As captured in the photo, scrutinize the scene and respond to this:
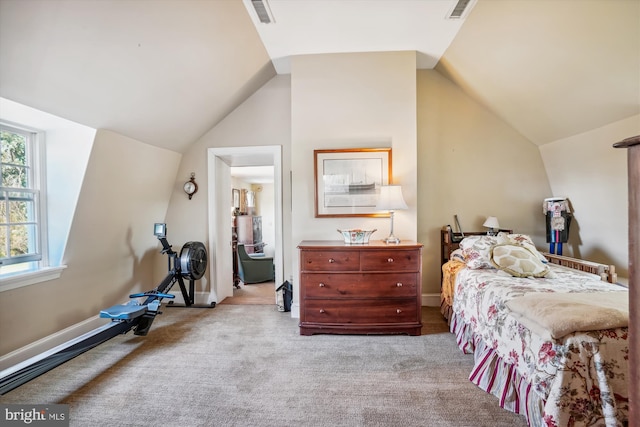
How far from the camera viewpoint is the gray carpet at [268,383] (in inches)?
67.1

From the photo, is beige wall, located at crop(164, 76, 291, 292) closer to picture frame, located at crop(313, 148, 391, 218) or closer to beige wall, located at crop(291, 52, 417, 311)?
beige wall, located at crop(291, 52, 417, 311)

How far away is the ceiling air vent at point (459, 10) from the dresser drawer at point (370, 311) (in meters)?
2.65

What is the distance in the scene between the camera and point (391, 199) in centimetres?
286

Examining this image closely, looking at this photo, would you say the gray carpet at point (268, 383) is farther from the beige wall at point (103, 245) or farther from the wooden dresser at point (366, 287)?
the beige wall at point (103, 245)

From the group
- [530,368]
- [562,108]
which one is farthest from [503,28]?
[530,368]

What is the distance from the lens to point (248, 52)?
9.51ft

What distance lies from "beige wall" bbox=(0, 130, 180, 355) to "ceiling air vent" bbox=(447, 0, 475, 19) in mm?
3323

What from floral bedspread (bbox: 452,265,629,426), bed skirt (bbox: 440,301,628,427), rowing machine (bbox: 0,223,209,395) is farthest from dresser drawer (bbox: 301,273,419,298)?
rowing machine (bbox: 0,223,209,395)

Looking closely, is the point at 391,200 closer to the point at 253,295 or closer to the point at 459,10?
the point at 459,10

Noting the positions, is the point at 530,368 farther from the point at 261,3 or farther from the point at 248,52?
the point at 248,52

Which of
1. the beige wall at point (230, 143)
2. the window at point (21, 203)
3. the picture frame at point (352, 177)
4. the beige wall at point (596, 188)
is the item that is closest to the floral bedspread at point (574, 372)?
the picture frame at point (352, 177)

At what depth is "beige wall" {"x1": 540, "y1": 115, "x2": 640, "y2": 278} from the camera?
2.58 metres

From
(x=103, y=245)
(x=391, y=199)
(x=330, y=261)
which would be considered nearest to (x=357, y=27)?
(x=391, y=199)

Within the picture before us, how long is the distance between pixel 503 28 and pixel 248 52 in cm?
238
